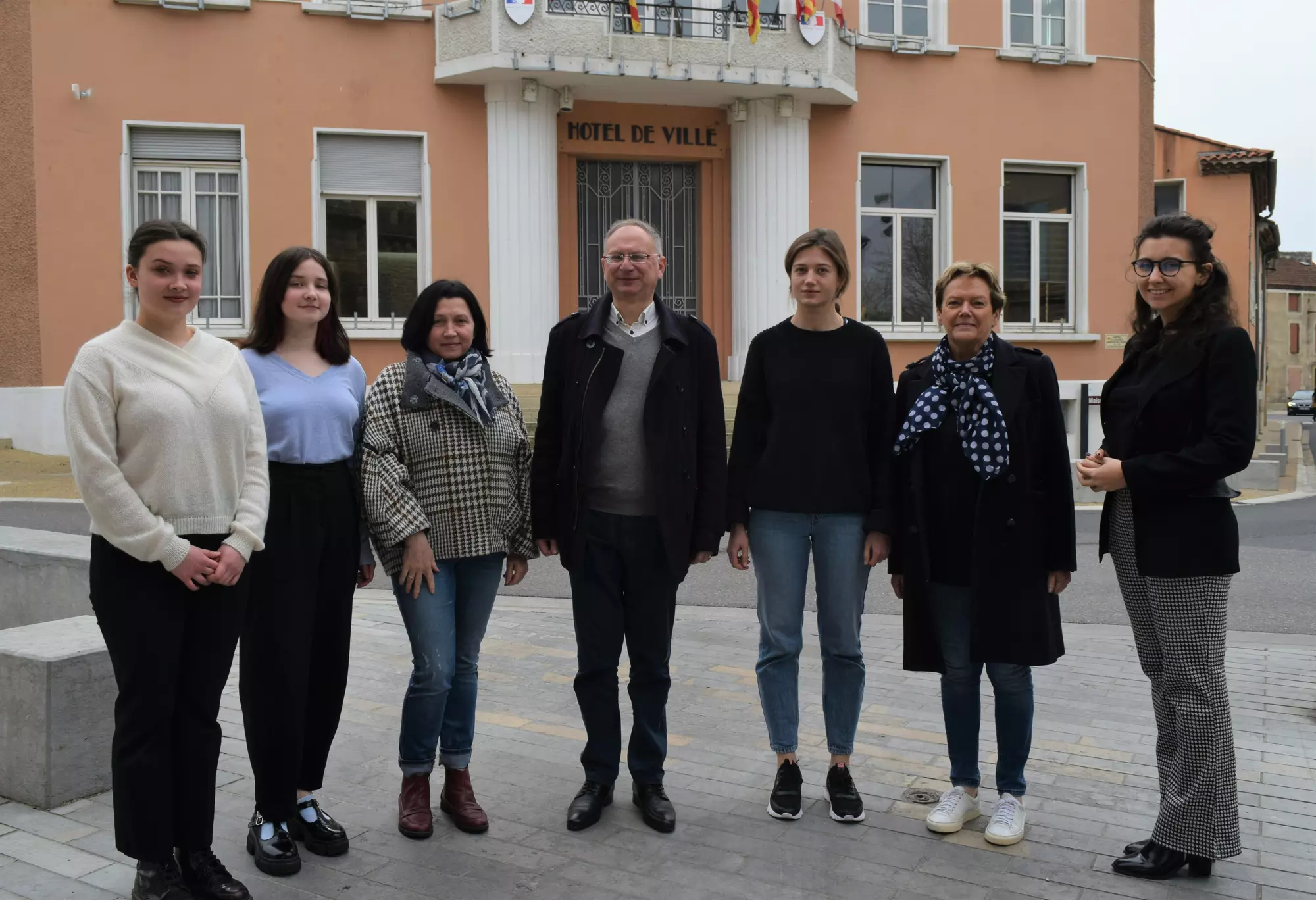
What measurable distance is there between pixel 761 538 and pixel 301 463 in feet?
5.45

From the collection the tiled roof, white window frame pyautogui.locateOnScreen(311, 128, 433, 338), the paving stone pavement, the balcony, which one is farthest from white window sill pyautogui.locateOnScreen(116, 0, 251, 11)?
the tiled roof

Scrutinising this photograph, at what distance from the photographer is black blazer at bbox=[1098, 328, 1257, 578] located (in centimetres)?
365

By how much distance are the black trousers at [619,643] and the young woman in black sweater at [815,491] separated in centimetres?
36

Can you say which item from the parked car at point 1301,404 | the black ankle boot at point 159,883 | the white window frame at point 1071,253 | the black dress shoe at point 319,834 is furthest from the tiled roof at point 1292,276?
the black ankle boot at point 159,883

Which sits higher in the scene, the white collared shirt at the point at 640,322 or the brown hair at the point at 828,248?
the brown hair at the point at 828,248

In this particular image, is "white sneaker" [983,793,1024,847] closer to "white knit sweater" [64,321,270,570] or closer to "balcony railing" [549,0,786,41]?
"white knit sweater" [64,321,270,570]

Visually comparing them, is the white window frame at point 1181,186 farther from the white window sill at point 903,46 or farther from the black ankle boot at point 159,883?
the black ankle boot at point 159,883

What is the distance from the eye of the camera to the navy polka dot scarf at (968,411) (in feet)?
13.2

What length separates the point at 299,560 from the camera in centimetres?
388

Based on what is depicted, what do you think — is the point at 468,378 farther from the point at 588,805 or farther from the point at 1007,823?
the point at 1007,823

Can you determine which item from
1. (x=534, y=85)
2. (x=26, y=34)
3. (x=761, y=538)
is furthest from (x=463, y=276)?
(x=761, y=538)

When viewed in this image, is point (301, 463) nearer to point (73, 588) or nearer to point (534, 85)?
point (73, 588)

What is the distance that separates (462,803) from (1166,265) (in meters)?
3.01

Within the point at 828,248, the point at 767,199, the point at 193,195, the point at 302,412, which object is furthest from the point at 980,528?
the point at 193,195
